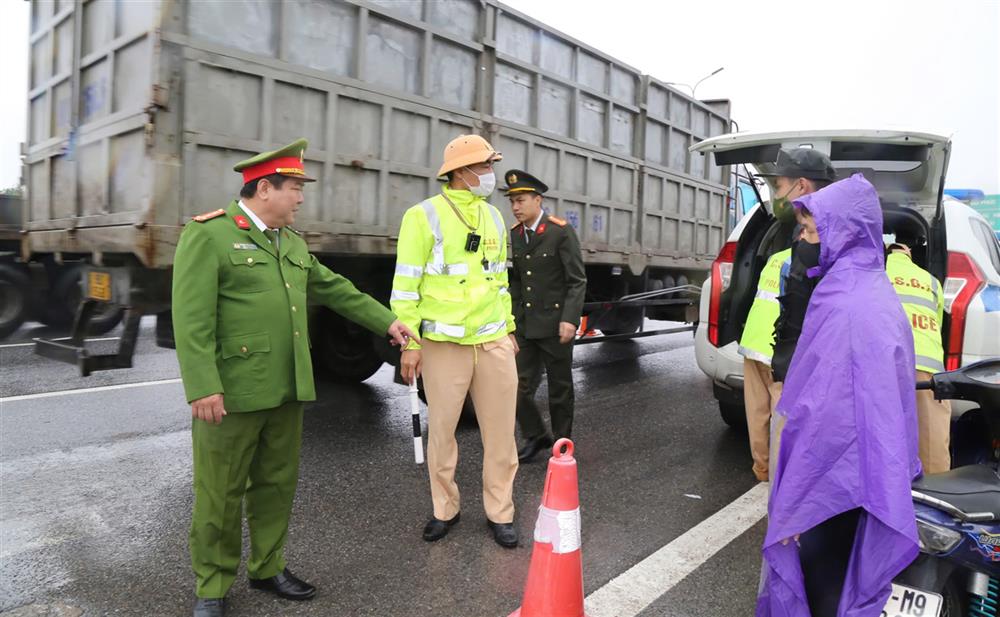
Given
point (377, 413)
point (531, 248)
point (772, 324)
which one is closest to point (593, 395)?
point (377, 413)

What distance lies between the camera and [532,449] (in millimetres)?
4727

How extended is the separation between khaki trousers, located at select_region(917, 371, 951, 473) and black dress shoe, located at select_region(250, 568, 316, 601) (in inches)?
110

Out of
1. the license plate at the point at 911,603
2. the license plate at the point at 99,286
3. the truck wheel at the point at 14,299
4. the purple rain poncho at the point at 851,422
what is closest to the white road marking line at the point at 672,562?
the purple rain poncho at the point at 851,422

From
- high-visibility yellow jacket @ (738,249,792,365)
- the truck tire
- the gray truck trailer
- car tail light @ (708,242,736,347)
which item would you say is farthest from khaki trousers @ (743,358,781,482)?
the truck tire

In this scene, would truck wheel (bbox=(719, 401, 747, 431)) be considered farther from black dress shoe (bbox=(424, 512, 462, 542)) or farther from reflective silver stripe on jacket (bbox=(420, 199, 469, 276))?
reflective silver stripe on jacket (bbox=(420, 199, 469, 276))

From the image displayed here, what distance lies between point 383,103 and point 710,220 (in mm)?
6097

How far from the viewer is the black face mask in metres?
2.48

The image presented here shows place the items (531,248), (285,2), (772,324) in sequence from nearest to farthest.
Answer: (772,324), (285,2), (531,248)

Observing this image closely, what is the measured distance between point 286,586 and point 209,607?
317 millimetres

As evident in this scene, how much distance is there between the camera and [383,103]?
486 cm

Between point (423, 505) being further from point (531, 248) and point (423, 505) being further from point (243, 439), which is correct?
point (531, 248)

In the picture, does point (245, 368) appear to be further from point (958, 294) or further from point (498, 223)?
point (958, 294)

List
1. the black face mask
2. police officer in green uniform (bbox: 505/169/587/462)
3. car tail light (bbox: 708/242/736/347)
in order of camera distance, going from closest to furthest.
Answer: the black face mask < police officer in green uniform (bbox: 505/169/587/462) < car tail light (bbox: 708/242/736/347)

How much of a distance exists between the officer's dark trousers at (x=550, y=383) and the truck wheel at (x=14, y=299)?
7714 millimetres
